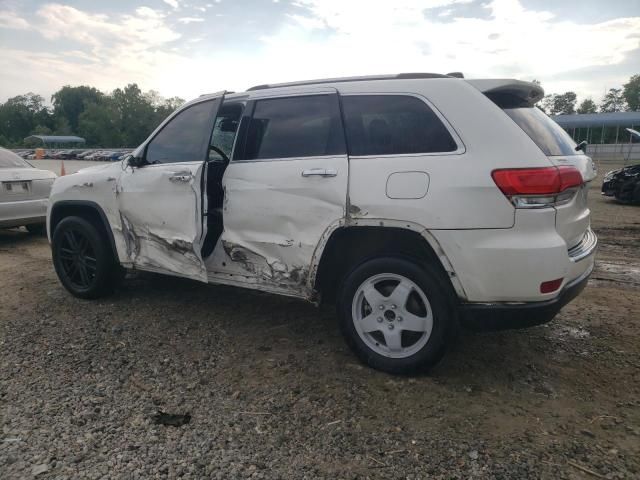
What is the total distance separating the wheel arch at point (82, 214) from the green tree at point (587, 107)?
89.4 m

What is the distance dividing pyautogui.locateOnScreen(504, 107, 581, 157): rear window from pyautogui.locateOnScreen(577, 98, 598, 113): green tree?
291ft

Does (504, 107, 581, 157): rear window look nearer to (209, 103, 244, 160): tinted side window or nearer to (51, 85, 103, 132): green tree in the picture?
(209, 103, 244, 160): tinted side window

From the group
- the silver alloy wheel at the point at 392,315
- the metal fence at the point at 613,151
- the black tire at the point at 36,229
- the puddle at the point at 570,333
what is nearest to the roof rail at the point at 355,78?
the silver alloy wheel at the point at 392,315

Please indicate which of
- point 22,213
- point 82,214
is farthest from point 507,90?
point 22,213

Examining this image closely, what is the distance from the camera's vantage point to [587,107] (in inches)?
3152

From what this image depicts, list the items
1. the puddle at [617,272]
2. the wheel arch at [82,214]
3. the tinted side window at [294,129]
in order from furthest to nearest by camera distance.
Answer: the puddle at [617,272]
the wheel arch at [82,214]
the tinted side window at [294,129]

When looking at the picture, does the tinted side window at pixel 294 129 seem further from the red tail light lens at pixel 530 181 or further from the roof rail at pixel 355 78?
the red tail light lens at pixel 530 181

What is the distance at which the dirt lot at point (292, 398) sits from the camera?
245 centimetres

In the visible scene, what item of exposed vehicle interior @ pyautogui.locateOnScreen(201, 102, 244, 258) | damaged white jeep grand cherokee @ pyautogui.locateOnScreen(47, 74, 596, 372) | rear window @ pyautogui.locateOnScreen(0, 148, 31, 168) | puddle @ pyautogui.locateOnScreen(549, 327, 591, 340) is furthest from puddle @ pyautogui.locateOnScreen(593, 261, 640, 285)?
rear window @ pyautogui.locateOnScreen(0, 148, 31, 168)

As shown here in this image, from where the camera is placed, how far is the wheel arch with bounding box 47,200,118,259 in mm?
4590

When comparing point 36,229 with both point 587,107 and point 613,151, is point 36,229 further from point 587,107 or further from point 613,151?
point 587,107

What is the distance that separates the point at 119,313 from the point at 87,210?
1.11 m

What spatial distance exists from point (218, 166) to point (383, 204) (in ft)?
5.45

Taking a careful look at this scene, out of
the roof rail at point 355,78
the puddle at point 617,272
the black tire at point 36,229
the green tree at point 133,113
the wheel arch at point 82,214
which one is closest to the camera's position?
the roof rail at point 355,78
